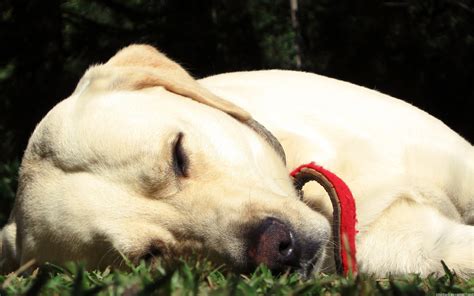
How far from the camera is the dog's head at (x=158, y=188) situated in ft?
8.68

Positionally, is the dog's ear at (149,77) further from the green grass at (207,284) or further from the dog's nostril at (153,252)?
the green grass at (207,284)

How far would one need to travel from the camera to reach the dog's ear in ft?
11.0

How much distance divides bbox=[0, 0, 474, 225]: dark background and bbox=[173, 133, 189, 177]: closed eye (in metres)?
4.49

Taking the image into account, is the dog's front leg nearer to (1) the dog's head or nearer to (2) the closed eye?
(1) the dog's head

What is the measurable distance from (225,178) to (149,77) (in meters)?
0.80

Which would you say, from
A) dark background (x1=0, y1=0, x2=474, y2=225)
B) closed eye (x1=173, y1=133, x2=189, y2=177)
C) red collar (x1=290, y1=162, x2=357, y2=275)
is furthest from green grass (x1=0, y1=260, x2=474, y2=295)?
dark background (x1=0, y1=0, x2=474, y2=225)

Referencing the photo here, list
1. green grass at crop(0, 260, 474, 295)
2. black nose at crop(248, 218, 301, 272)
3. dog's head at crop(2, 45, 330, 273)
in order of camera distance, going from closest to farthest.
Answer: green grass at crop(0, 260, 474, 295)
black nose at crop(248, 218, 301, 272)
dog's head at crop(2, 45, 330, 273)

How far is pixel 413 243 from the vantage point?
304 centimetres

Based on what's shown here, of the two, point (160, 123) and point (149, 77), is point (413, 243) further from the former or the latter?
point (149, 77)

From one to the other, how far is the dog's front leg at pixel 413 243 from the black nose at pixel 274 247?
1.75 ft

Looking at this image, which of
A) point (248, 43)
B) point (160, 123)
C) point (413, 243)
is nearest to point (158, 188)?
point (160, 123)

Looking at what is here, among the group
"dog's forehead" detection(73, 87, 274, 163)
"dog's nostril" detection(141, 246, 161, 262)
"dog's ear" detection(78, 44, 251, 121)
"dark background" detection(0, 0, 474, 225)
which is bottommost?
"dark background" detection(0, 0, 474, 225)

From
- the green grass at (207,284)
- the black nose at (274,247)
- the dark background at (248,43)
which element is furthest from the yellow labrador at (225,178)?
the dark background at (248,43)

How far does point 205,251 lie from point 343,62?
5231 millimetres
